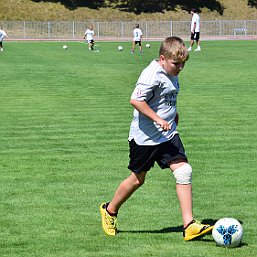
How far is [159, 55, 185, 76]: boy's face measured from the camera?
693 centimetres

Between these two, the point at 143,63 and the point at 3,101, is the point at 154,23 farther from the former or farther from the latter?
the point at 3,101

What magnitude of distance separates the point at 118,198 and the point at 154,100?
3.28 feet

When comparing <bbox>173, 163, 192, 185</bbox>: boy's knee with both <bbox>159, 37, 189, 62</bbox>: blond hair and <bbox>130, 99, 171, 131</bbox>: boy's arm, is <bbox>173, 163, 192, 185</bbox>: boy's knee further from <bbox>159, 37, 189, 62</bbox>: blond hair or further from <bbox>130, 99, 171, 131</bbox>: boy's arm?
<bbox>159, 37, 189, 62</bbox>: blond hair

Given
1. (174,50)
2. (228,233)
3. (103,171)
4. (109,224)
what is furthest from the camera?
(103,171)

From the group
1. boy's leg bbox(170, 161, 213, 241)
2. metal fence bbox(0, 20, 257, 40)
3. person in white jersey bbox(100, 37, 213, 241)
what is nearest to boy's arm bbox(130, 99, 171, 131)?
person in white jersey bbox(100, 37, 213, 241)

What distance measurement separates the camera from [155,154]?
7164 millimetres

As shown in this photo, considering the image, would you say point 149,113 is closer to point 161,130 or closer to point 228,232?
point 161,130

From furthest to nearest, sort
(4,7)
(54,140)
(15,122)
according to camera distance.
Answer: (4,7) → (15,122) → (54,140)

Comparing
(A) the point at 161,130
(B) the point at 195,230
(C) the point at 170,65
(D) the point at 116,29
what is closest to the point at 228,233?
(B) the point at 195,230

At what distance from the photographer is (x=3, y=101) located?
1838 centimetres

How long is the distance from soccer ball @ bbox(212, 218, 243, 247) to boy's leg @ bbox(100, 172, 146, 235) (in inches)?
33.5

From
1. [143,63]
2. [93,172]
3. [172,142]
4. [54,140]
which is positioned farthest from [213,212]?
[143,63]

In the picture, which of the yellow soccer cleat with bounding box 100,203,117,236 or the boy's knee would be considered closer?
the boy's knee

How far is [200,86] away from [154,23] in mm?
51038
